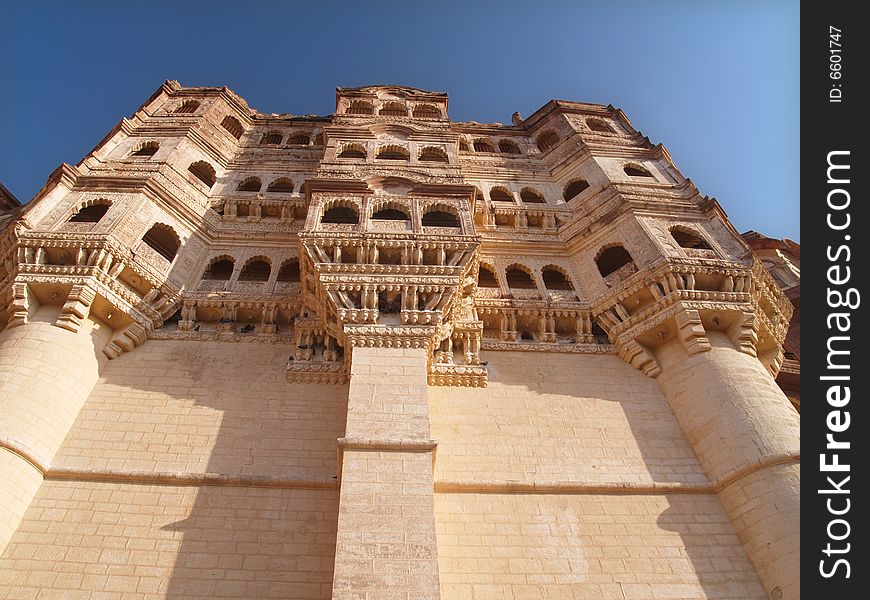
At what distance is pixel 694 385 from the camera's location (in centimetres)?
1162

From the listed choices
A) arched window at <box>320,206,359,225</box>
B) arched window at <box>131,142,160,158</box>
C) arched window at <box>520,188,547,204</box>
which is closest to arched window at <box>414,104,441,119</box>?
arched window at <box>520,188,547,204</box>

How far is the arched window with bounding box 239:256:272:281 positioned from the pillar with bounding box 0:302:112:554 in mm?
3536

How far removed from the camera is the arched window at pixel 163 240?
566 inches

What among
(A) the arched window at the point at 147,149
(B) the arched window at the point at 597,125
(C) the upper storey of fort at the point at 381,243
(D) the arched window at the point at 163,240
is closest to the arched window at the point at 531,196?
(C) the upper storey of fort at the point at 381,243

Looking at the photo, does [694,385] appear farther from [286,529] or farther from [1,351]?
[1,351]

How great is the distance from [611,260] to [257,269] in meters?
8.91

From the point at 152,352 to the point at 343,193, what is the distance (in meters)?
5.45

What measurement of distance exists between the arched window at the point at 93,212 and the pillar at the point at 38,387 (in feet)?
10.3

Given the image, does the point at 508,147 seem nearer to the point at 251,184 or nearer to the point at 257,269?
the point at 251,184

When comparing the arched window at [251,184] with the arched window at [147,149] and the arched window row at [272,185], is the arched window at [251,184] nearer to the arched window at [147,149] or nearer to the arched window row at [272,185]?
the arched window row at [272,185]

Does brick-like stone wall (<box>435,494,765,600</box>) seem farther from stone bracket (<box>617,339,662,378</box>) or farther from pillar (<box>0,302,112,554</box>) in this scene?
pillar (<box>0,302,112,554</box>)

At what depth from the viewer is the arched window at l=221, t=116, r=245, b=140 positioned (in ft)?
69.5

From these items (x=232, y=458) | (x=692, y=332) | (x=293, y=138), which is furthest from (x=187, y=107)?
(x=692, y=332)
